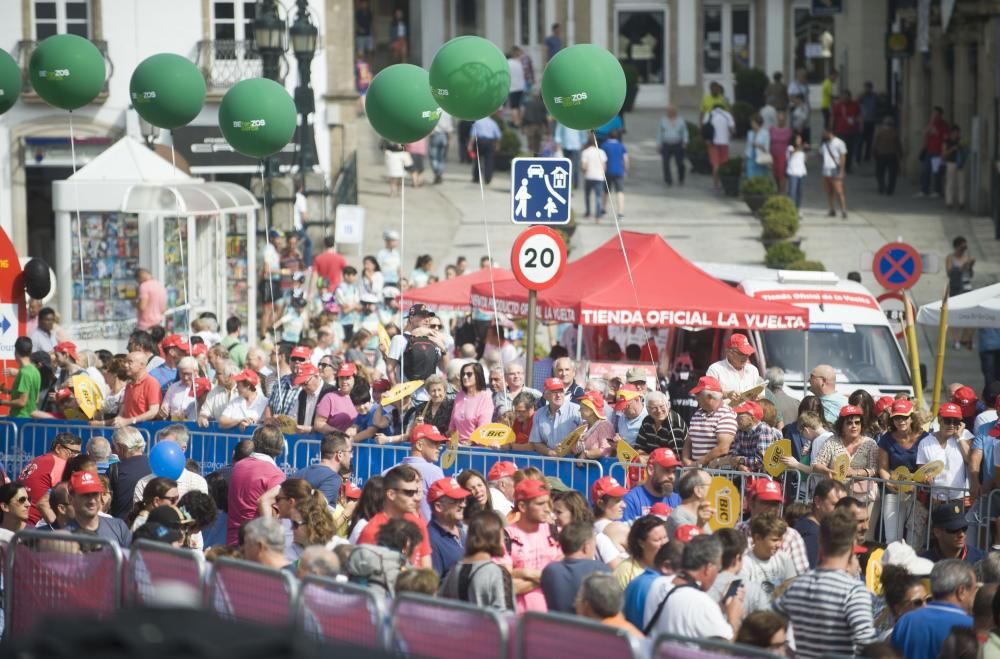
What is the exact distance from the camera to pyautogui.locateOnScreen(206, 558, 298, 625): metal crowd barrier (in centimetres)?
653

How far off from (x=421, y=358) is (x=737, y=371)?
9.08 ft

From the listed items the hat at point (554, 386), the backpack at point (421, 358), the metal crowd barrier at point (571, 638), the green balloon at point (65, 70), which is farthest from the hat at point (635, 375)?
the metal crowd barrier at point (571, 638)

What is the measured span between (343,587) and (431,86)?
7.88m

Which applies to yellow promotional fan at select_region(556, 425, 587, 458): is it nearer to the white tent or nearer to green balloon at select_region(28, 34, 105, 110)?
green balloon at select_region(28, 34, 105, 110)

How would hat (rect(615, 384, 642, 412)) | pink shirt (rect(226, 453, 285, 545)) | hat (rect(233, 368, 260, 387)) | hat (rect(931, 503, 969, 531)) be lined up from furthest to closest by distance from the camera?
hat (rect(233, 368, 260, 387))
hat (rect(615, 384, 642, 412))
pink shirt (rect(226, 453, 285, 545))
hat (rect(931, 503, 969, 531))

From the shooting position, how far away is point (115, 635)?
3.68 metres

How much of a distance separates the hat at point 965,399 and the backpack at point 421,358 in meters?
4.47

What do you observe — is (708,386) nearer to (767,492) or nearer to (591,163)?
(767,492)

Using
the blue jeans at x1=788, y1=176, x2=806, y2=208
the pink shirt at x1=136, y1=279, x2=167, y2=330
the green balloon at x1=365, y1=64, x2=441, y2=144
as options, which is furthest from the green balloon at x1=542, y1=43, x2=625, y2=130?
the blue jeans at x1=788, y1=176, x2=806, y2=208

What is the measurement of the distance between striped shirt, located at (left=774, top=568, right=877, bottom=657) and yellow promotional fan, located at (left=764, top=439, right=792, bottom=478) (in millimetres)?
3976

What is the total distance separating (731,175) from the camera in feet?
107

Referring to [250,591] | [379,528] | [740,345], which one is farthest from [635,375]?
[250,591]

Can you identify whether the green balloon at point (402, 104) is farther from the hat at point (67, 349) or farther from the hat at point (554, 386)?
the hat at point (67, 349)

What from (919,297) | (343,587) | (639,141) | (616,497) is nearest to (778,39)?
(639,141)
